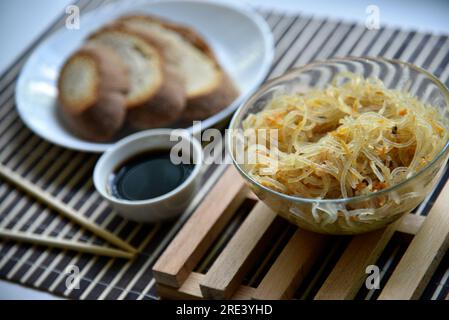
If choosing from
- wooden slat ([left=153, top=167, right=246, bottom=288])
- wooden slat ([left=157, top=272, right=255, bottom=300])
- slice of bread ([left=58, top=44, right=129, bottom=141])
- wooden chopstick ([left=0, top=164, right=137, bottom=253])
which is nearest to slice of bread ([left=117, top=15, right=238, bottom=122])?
slice of bread ([left=58, top=44, right=129, bottom=141])

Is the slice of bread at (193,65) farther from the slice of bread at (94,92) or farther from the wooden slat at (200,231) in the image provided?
the wooden slat at (200,231)

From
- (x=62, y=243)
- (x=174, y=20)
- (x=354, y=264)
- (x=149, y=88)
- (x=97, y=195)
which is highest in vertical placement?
(x=174, y=20)

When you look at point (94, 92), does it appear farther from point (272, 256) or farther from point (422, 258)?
point (422, 258)

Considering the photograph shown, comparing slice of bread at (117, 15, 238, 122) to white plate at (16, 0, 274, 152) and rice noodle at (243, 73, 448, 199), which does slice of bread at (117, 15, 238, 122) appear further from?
rice noodle at (243, 73, 448, 199)

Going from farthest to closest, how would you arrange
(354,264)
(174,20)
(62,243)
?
1. (174,20)
2. (62,243)
3. (354,264)

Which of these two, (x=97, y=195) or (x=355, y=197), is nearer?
(x=355, y=197)

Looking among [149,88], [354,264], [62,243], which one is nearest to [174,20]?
[149,88]
